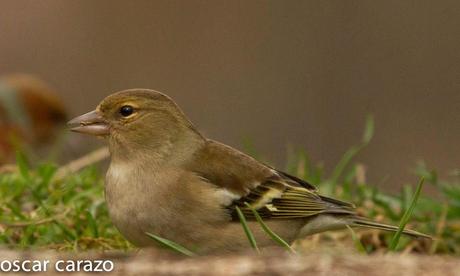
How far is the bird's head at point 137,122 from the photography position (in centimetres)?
619

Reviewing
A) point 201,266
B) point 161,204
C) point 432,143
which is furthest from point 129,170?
point 432,143

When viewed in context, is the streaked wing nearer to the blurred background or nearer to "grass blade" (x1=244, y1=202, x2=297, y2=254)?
"grass blade" (x1=244, y1=202, x2=297, y2=254)

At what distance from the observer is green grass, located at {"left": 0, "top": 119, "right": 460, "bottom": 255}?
654 centimetres

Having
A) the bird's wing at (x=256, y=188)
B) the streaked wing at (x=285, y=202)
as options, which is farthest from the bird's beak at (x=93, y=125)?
the streaked wing at (x=285, y=202)

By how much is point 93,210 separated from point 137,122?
905mm

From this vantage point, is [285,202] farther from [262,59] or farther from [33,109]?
[262,59]

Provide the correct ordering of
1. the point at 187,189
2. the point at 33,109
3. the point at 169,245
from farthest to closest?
the point at 33,109
the point at 187,189
the point at 169,245

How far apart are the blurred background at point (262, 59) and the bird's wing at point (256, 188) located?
11.5 metres

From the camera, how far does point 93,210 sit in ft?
22.6

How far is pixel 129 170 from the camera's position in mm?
5930

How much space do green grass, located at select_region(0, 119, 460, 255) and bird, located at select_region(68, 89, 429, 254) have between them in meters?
0.37

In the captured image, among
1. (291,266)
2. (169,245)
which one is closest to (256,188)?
(169,245)

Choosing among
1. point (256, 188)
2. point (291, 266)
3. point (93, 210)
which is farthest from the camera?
point (93, 210)

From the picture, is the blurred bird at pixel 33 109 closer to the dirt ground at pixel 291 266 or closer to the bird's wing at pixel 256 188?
the bird's wing at pixel 256 188
